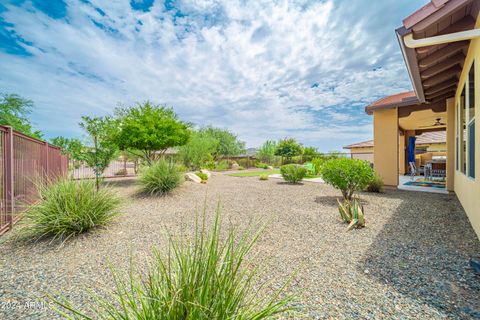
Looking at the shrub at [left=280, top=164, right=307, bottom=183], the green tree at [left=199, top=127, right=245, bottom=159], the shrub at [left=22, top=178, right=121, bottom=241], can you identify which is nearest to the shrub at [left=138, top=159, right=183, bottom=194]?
the shrub at [left=22, top=178, right=121, bottom=241]

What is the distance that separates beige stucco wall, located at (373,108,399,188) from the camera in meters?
7.89

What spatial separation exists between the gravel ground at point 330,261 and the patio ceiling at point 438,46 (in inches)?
124

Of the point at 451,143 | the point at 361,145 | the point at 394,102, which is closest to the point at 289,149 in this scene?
the point at 361,145

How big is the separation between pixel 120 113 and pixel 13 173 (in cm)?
889

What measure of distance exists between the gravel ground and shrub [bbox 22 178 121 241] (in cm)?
23

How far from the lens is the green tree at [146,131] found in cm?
973

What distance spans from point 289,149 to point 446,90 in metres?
19.5

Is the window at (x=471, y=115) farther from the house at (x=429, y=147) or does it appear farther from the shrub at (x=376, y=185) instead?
the house at (x=429, y=147)

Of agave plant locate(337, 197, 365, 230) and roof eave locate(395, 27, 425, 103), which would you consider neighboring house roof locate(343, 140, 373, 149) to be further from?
agave plant locate(337, 197, 365, 230)

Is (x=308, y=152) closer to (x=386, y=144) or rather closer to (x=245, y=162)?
(x=245, y=162)

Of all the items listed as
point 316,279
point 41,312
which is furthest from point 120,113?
point 316,279

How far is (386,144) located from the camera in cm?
806

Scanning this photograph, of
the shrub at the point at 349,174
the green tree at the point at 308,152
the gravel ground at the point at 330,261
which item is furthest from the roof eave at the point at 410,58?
the green tree at the point at 308,152

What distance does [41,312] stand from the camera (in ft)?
6.14
